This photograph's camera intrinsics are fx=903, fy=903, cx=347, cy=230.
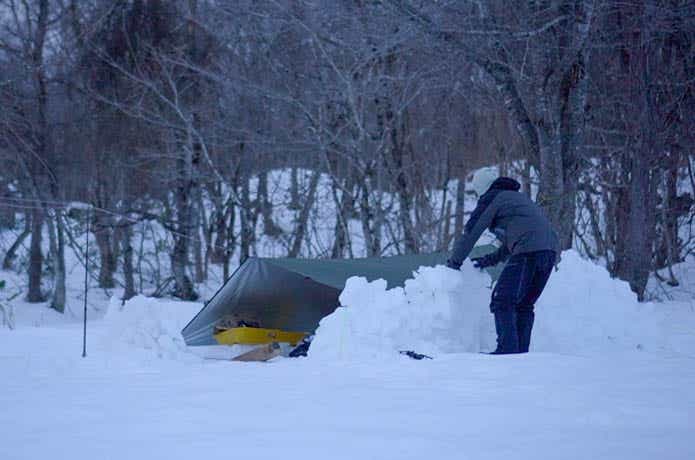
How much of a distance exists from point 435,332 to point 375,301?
487 millimetres

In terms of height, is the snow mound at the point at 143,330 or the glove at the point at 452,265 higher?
the glove at the point at 452,265

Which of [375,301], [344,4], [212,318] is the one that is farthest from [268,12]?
[375,301]

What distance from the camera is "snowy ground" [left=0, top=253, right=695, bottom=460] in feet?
11.9

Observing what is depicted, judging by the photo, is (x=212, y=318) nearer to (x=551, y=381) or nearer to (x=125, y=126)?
(x=551, y=381)

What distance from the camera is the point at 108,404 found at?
14.7 feet

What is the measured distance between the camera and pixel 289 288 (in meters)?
8.22

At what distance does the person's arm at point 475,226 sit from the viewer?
614cm

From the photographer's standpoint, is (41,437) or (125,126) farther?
(125,126)

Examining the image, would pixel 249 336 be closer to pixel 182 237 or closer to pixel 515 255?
pixel 515 255

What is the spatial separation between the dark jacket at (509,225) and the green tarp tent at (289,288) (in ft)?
5.71

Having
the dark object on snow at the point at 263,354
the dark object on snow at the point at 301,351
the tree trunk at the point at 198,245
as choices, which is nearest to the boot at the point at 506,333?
the dark object on snow at the point at 301,351

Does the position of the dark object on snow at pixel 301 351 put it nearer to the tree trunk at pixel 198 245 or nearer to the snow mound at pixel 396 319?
the snow mound at pixel 396 319

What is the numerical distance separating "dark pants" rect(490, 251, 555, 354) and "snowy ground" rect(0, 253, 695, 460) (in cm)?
34

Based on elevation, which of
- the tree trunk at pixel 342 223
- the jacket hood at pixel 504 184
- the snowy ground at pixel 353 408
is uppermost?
the tree trunk at pixel 342 223
